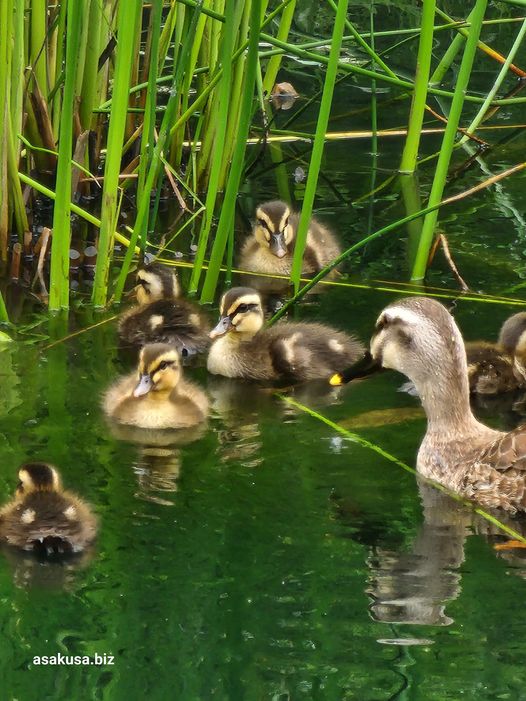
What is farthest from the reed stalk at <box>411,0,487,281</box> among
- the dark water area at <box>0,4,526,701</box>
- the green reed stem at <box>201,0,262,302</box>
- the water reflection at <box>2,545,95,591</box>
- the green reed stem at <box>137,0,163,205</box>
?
the water reflection at <box>2,545,95,591</box>

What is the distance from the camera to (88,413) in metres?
6.04

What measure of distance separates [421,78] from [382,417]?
97.6 inches

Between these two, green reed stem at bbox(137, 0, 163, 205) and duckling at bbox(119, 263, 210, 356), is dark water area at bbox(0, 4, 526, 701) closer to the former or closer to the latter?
duckling at bbox(119, 263, 210, 356)

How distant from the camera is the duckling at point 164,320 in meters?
6.70

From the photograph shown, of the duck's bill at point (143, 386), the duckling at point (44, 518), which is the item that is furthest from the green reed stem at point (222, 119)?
the duckling at point (44, 518)

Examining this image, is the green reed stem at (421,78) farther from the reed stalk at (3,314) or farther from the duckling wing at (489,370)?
the reed stalk at (3,314)

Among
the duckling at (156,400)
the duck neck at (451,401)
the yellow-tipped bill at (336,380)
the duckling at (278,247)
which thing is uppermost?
the duck neck at (451,401)

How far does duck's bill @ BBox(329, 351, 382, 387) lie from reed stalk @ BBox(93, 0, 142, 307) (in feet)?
4.39

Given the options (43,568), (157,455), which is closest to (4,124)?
(157,455)

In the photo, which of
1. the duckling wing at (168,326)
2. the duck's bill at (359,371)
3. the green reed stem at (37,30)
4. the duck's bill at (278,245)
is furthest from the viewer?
the duck's bill at (278,245)

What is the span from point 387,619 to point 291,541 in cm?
62

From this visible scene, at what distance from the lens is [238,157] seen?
6.39 m

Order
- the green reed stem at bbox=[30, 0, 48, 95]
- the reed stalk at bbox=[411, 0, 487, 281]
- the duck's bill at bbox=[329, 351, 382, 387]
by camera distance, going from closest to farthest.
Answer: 1. the duck's bill at bbox=[329, 351, 382, 387]
2. the reed stalk at bbox=[411, 0, 487, 281]
3. the green reed stem at bbox=[30, 0, 48, 95]

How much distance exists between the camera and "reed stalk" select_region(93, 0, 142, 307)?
19.7ft
